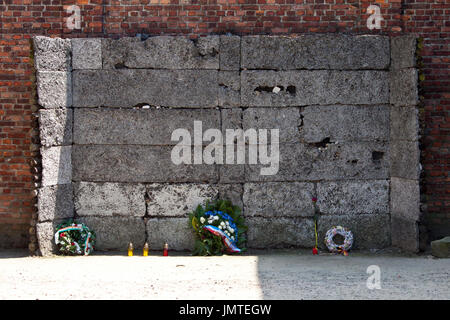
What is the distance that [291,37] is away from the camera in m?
8.55

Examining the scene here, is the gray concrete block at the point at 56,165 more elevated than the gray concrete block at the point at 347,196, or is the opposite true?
the gray concrete block at the point at 56,165

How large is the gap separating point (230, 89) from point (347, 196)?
7.21 feet

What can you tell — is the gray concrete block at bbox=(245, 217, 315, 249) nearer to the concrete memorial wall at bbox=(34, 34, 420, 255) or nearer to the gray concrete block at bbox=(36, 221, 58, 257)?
the concrete memorial wall at bbox=(34, 34, 420, 255)

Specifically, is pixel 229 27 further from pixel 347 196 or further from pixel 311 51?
pixel 347 196

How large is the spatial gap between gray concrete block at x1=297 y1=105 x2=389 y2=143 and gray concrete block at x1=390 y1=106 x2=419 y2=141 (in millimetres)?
236

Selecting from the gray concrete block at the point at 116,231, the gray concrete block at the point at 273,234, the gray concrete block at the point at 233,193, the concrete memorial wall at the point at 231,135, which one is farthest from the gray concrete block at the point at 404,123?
Answer: the gray concrete block at the point at 116,231

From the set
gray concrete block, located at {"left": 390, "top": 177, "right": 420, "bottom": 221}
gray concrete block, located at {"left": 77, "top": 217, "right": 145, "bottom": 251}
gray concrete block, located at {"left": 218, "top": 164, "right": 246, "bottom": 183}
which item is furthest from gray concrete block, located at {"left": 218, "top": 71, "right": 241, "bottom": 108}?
gray concrete block, located at {"left": 390, "top": 177, "right": 420, "bottom": 221}

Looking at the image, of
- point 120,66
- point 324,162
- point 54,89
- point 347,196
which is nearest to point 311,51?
point 324,162

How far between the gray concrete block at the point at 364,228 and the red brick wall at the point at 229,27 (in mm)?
636

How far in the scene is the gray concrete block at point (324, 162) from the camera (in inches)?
339

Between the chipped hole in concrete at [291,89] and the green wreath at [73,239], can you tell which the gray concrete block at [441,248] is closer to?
the chipped hole in concrete at [291,89]

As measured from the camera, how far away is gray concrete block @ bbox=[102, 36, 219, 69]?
336 inches

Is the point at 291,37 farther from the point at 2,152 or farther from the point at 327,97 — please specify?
the point at 2,152

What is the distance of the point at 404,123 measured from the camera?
27.5 feet
